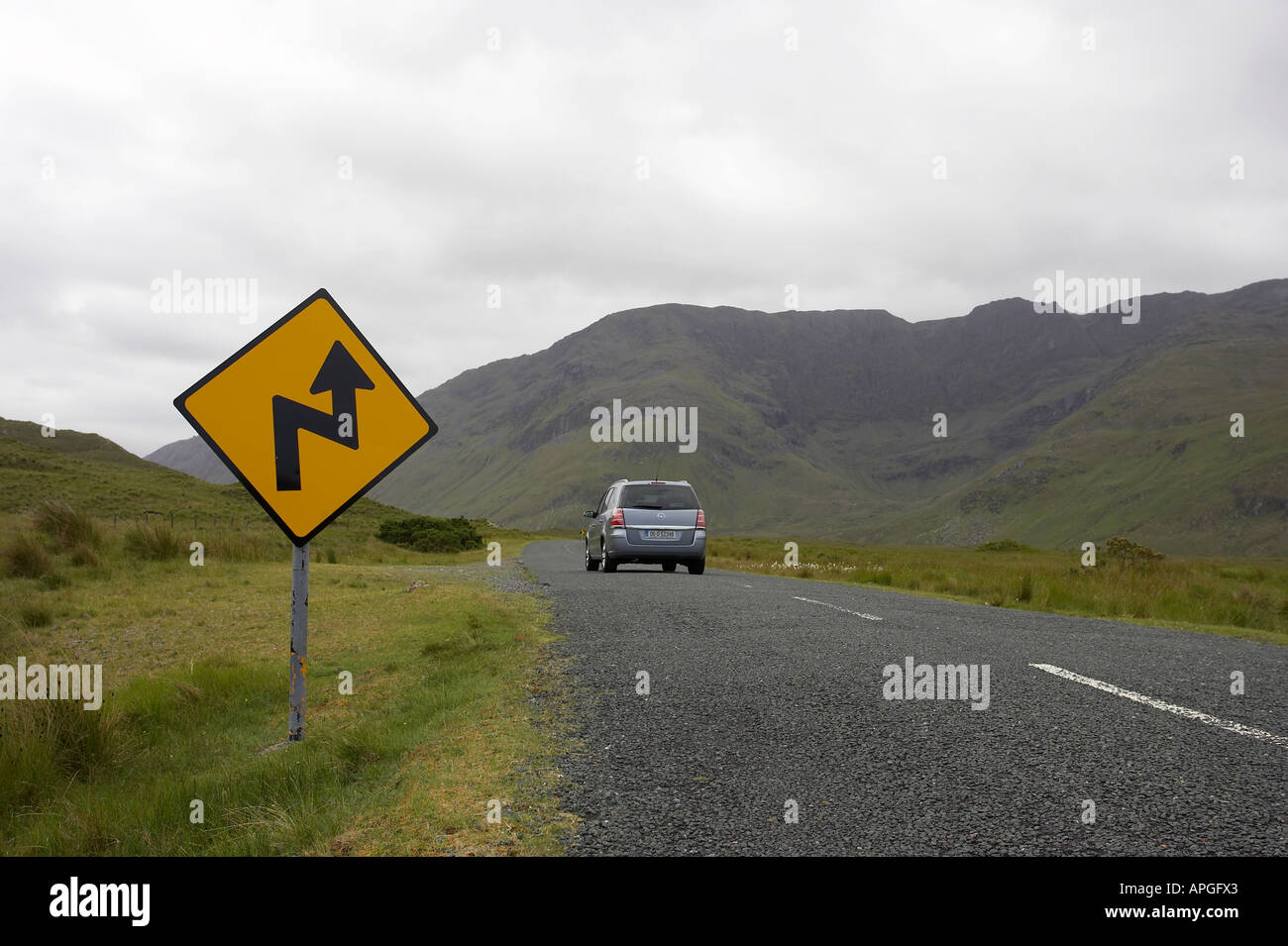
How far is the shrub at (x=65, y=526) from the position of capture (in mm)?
17188

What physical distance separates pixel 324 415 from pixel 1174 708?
5683mm

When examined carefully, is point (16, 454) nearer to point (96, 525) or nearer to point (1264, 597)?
point (96, 525)

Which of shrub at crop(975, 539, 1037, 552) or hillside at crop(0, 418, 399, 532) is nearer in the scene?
hillside at crop(0, 418, 399, 532)

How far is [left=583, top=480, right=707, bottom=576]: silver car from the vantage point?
18.0 m

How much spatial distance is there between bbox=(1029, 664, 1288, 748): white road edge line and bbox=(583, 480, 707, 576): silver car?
11465 mm

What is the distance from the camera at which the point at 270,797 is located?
463 cm

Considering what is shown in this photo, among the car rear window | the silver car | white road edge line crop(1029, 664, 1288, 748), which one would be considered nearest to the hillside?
the silver car

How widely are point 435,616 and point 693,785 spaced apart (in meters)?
7.58

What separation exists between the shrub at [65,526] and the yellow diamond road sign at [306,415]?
48.2 feet

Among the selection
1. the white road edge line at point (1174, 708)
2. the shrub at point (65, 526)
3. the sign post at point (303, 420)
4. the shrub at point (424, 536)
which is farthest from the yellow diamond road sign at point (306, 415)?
the shrub at point (424, 536)

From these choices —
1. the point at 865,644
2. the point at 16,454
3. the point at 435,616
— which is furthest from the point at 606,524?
the point at 16,454

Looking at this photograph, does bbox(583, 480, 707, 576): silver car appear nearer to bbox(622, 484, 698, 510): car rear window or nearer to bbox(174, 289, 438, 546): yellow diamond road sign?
bbox(622, 484, 698, 510): car rear window

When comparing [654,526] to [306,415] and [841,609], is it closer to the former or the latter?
[841,609]

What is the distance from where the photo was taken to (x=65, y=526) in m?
→ 17.5
